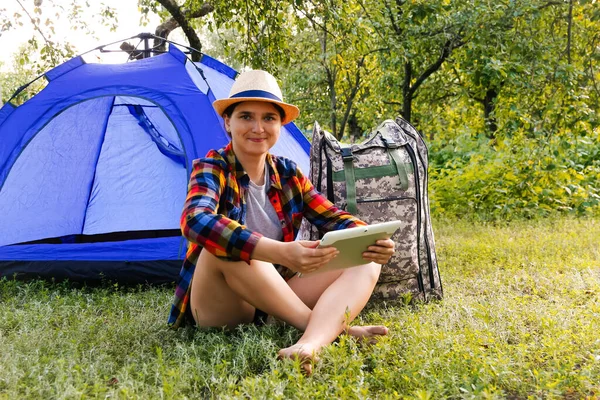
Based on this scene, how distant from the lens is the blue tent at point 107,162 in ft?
12.3

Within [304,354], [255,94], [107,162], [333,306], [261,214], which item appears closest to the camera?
[304,354]

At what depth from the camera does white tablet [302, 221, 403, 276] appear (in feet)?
6.79

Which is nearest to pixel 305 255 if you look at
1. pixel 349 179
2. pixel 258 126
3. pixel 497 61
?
pixel 258 126

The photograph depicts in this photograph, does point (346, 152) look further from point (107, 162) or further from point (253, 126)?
point (107, 162)

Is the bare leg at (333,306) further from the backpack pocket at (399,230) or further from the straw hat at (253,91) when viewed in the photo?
the straw hat at (253,91)

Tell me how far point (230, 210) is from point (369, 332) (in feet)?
2.40

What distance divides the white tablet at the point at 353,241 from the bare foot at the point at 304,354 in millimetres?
302

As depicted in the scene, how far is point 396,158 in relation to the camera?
3.03 meters

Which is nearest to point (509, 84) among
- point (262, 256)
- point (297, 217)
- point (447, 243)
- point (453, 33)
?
point (453, 33)

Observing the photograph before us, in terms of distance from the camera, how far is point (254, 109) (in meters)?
2.43

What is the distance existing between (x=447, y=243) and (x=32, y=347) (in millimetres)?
3296

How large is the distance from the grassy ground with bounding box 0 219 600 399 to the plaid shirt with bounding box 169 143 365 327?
341 mm

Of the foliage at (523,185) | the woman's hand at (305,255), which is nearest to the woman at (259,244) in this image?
the woman's hand at (305,255)

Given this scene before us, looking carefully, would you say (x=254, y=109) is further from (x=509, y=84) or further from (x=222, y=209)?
(x=509, y=84)
